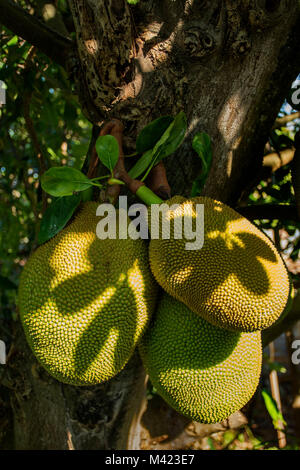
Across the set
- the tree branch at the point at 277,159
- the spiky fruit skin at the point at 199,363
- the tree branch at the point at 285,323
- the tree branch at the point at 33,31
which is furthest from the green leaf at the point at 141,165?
the tree branch at the point at 285,323

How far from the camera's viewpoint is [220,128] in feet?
2.89

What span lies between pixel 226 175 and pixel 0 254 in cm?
138

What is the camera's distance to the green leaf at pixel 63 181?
73 cm

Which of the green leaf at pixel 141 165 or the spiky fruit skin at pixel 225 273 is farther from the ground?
the green leaf at pixel 141 165

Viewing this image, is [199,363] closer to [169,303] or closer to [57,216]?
[169,303]

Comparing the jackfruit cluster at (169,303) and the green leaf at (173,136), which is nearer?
the jackfruit cluster at (169,303)

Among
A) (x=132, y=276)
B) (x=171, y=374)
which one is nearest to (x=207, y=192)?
(x=132, y=276)

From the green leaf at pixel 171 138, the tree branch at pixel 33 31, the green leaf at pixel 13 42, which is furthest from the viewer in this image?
the green leaf at pixel 13 42

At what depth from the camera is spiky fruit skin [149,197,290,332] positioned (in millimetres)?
659

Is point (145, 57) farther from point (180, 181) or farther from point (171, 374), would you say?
point (171, 374)

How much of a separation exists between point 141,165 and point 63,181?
0.16 m

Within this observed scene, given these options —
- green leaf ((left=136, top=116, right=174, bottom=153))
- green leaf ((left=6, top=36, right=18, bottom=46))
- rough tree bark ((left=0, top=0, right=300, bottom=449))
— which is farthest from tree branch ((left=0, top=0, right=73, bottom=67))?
green leaf ((left=6, top=36, right=18, bottom=46))

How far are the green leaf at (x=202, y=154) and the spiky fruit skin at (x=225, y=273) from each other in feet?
0.35

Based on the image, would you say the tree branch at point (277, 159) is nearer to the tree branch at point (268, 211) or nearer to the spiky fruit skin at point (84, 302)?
the tree branch at point (268, 211)
